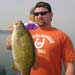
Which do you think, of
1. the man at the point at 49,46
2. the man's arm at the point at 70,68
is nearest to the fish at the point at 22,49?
the man at the point at 49,46

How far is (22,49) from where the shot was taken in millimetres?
3436

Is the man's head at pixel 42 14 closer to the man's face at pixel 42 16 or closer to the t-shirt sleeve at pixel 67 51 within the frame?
the man's face at pixel 42 16

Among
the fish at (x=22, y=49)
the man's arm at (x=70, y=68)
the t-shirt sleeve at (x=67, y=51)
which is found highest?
the fish at (x=22, y=49)

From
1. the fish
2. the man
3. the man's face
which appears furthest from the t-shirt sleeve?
the fish

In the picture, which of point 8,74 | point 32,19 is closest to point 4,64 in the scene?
point 8,74

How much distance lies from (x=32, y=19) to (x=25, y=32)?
3.87 ft

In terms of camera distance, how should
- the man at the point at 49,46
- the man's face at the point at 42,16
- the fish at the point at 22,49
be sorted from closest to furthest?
the fish at the point at 22,49 → the man at the point at 49,46 → the man's face at the point at 42,16

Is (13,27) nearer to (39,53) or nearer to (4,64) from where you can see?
(39,53)

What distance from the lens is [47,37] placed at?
4402mm

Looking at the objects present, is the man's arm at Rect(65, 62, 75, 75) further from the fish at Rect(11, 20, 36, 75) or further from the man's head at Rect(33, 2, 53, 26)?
the fish at Rect(11, 20, 36, 75)

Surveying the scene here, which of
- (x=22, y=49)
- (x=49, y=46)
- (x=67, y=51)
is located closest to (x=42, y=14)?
(x=49, y=46)

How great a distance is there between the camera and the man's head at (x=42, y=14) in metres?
4.41

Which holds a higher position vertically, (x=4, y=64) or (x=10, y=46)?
(x=10, y=46)

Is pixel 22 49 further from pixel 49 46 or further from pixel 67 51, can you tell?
pixel 67 51
